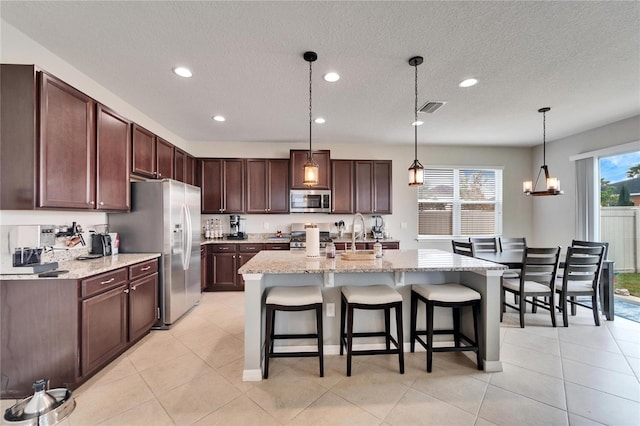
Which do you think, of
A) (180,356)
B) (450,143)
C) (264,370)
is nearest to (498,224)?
(450,143)

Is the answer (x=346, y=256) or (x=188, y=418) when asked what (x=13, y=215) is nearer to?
(x=188, y=418)

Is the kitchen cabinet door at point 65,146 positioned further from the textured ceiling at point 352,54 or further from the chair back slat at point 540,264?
the chair back slat at point 540,264

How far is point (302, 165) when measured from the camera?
4.81 m

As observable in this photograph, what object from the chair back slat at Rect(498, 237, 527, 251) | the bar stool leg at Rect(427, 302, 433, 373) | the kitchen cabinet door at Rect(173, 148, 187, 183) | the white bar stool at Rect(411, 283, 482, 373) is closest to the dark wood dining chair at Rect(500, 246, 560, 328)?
the chair back slat at Rect(498, 237, 527, 251)

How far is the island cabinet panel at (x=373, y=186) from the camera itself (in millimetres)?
5027

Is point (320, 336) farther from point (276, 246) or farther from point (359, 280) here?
point (276, 246)

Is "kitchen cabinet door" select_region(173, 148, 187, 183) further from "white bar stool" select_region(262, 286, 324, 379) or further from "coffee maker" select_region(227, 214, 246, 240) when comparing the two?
"white bar stool" select_region(262, 286, 324, 379)

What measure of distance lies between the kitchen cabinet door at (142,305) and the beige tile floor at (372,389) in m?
0.18

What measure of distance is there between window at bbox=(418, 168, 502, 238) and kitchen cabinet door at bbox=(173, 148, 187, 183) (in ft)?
14.5

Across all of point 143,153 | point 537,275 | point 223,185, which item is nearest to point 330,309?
point 537,275

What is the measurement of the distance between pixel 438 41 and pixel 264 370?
299cm

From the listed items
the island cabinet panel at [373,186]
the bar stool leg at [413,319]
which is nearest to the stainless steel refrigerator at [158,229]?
the bar stool leg at [413,319]

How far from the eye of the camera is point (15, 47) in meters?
2.05

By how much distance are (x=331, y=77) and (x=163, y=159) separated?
8.48 ft
